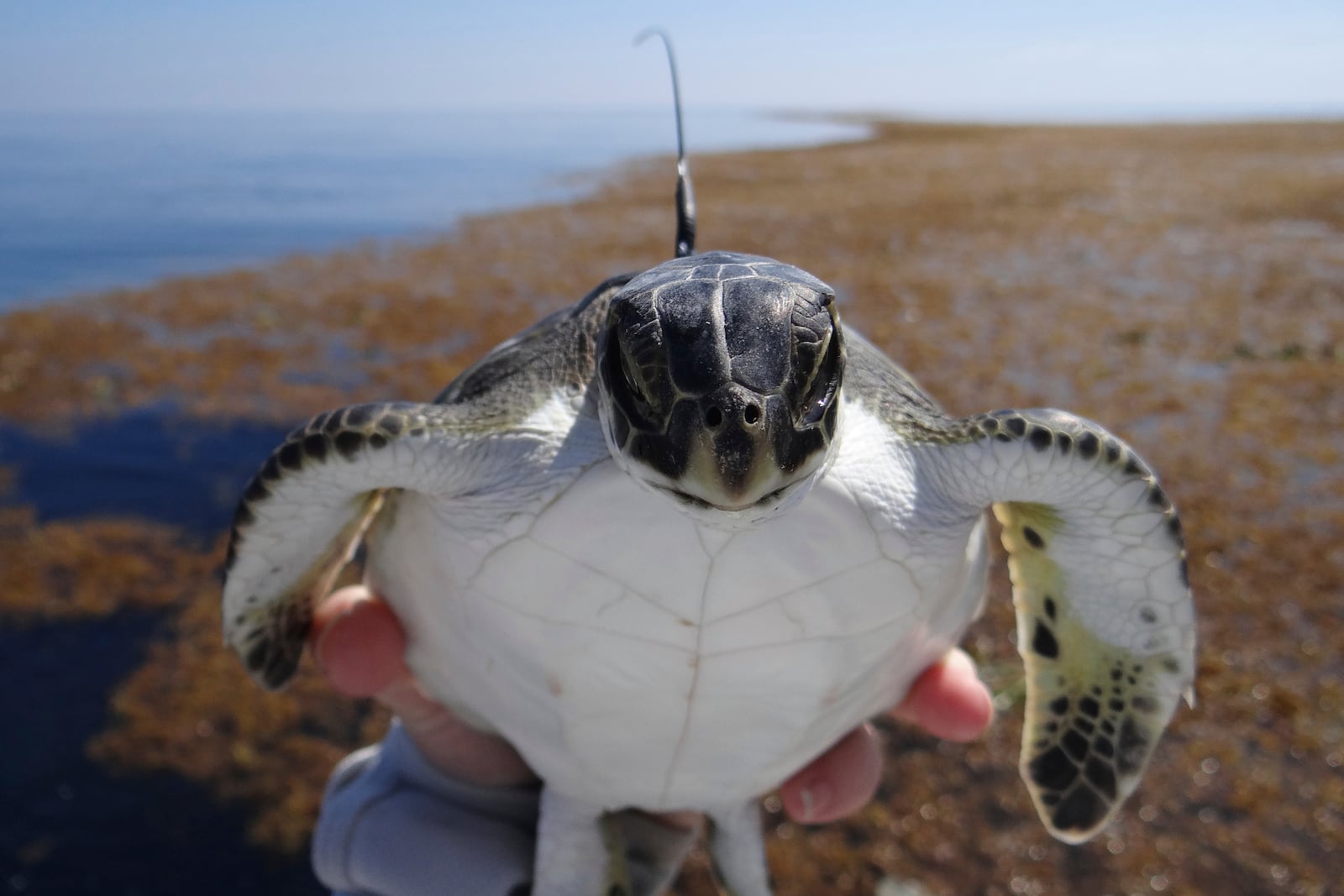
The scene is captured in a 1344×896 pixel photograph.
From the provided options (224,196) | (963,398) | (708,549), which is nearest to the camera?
(708,549)

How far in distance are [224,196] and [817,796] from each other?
780 inches

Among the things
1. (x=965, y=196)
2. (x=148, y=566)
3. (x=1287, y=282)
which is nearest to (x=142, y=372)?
(x=148, y=566)

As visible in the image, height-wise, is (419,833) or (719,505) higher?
(719,505)

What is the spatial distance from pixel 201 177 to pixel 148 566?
20871 millimetres

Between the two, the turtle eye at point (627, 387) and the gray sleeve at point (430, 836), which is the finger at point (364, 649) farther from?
the turtle eye at point (627, 387)

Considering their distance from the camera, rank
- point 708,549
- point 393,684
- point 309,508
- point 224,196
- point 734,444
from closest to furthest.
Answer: point 734,444 < point 708,549 < point 309,508 < point 393,684 < point 224,196

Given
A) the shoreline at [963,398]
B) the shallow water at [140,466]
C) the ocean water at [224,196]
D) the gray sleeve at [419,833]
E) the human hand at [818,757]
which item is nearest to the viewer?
the gray sleeve at [419,833]

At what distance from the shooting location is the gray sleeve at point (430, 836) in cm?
183

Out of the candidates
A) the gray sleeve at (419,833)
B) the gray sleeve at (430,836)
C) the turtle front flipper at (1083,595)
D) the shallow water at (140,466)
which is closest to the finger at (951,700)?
the turtle front flipper at (1083,595)

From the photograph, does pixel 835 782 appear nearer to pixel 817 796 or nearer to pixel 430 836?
pixel 817 796

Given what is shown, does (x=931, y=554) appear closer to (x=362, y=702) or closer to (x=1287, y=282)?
(x=362, y=702)

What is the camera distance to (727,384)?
38.6 inches

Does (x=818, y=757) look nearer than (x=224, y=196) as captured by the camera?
Yes

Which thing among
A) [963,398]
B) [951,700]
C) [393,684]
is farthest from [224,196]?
[951,700]
